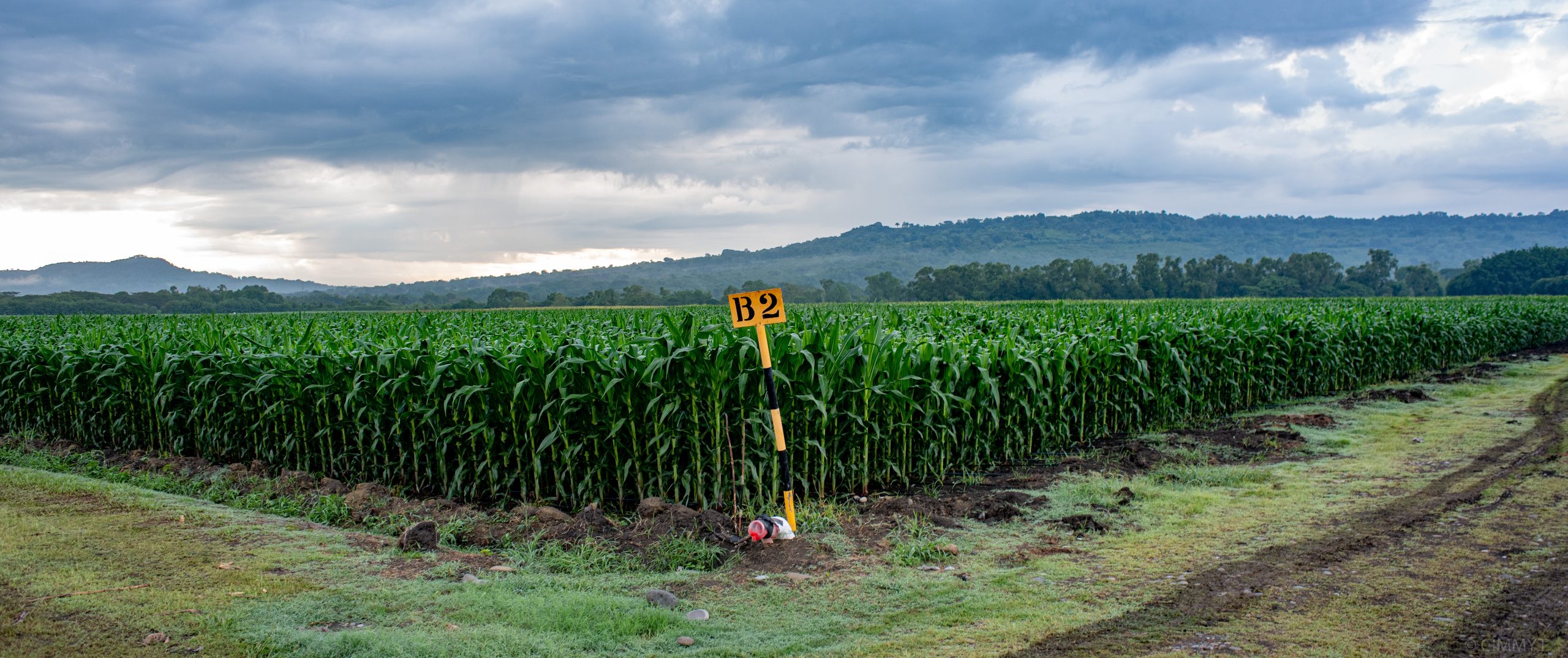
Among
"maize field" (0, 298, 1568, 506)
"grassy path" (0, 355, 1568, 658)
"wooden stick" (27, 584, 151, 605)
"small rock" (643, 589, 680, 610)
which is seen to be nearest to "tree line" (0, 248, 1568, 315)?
"maize field" (0, 298, 1568, 506)

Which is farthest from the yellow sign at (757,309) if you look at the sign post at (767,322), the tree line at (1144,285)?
the tree line at (1144,285)

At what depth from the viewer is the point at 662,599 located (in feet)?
15.7

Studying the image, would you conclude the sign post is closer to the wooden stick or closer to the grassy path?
the grassy path

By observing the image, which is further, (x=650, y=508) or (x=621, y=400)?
(x=621, y=400)

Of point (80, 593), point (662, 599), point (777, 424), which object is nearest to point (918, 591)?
point (662, 599)

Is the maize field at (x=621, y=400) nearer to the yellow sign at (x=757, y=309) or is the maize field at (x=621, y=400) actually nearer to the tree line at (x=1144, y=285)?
the yellow sign at (x=757, y=309)

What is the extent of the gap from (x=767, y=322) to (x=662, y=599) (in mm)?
2092

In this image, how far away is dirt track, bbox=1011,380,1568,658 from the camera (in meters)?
4.16

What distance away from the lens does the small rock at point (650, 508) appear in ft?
20.7

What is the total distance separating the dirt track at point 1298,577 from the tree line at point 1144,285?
81.9 meters

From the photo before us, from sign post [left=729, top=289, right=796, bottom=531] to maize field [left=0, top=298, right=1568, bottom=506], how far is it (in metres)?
0.56

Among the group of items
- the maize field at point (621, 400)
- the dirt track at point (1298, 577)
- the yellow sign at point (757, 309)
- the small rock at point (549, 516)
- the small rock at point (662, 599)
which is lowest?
the dirt track at point (1298, 577)

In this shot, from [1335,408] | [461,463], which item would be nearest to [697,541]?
[461,463]

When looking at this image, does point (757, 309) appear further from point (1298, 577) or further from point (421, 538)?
point (1298, 577)
